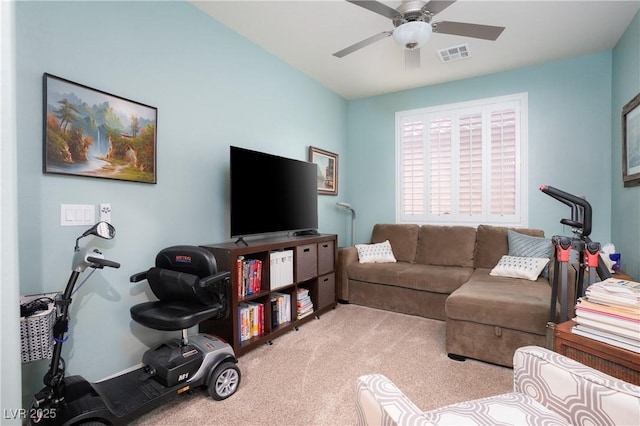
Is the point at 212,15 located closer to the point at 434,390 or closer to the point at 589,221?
the point at 589,221

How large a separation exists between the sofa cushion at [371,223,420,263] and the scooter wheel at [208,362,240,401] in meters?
2.60

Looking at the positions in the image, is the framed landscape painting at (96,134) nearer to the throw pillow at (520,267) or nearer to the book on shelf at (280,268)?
the book on shelf at (280,268)

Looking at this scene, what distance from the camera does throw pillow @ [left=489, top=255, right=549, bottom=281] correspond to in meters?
2.98

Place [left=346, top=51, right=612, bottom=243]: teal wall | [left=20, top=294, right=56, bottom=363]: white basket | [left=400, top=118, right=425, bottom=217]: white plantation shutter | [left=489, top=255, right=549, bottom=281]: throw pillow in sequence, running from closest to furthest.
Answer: [left=20, top=294, right=56, bottom=363]: white basket < [left=489, top=255, right=549, bottom=281]: throw pillow < [left=346, top=51, right=612, bottom=243]: teal wall < [left=400, top=118, right=425, bottom=217]: white plantation shutter

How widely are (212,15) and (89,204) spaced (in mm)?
1839

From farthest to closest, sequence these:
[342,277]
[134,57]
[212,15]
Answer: [342,277] < [212,15] < [134,57]

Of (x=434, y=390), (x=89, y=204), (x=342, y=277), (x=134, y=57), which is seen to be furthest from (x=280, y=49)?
(x=434, y=390)

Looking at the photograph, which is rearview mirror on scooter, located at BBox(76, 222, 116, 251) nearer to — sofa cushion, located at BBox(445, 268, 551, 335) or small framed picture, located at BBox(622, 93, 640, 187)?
sofa cushion, located at BBox(445, 268, 551, 335)

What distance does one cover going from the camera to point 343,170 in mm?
4742

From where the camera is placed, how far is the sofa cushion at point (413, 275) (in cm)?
319

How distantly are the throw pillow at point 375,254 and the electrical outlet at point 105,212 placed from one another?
8.78 feet

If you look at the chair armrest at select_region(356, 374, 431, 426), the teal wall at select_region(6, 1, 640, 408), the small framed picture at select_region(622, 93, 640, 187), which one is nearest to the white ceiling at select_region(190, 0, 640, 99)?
the teal wall at select_region(6, 1, 640, 408)

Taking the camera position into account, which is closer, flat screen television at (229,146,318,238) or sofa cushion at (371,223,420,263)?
flat screen television at (229,146,318,238)

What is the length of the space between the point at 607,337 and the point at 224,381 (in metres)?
1.94
